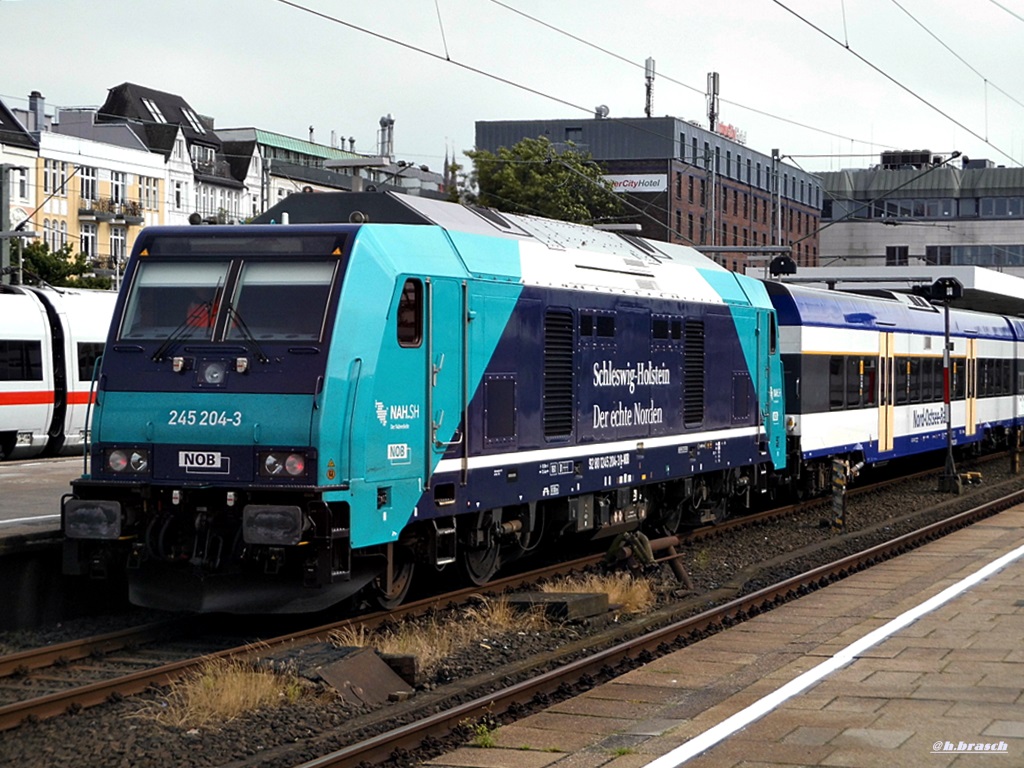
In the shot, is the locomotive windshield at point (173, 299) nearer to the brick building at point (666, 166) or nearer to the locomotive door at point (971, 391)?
the locomotive door at point (971, 391)

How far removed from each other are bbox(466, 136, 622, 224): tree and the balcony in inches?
760

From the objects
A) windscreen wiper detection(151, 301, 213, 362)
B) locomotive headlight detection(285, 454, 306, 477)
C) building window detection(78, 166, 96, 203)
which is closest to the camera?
locomotive headlight detection(285, 454, 306, 477)

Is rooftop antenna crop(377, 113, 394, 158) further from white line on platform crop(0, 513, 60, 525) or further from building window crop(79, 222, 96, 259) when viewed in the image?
white line on platform crop(0, 513, 60, 525)

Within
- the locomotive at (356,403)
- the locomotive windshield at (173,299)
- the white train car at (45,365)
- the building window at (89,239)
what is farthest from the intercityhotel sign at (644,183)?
the locomotive windshield at (173,299)

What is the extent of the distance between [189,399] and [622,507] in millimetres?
6205

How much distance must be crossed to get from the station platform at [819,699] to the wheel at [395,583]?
2.65 meters

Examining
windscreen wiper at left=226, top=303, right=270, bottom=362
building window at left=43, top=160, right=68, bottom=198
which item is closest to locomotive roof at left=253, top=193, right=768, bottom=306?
windscreen wiper at left=226, top=303, right=270, bottom=362

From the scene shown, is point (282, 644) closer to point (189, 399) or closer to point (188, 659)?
point (188, 659)

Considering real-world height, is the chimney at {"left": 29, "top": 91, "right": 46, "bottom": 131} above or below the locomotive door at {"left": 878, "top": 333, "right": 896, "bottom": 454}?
above

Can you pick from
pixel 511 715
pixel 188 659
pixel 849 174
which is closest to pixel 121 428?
pixel 188 659

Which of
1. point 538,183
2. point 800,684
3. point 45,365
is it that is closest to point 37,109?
point 538,183

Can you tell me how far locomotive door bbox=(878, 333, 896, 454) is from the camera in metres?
26.6

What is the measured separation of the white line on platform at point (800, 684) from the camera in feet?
25.5

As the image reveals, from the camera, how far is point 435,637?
11945mm
